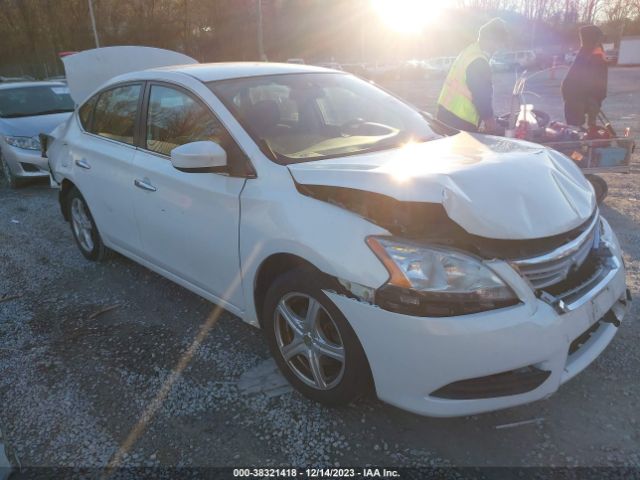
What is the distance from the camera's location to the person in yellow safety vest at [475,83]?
4.89m

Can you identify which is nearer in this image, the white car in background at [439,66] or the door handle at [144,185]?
the door handle at [144,185]

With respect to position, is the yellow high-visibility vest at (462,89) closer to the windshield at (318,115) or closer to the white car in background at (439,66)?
the windshield at (318,115)

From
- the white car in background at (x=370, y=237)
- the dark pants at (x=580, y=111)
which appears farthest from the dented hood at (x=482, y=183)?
the dark pants at (x=580, y=111)

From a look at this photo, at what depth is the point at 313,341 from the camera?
2.59 meters

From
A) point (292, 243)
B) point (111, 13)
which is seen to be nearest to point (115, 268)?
point (292, 243)

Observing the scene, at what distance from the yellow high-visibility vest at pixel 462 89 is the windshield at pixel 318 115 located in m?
1.47

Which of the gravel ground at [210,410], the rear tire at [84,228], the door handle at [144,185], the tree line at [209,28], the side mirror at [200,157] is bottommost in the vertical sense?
the gravel ground at [210,410]

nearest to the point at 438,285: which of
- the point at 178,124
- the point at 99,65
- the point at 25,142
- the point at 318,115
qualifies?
the point at 318,115

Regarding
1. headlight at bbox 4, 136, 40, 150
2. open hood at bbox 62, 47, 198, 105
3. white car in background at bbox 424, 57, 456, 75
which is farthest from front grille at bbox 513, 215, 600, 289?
white car in background at bbox 424, 57, 456, 75

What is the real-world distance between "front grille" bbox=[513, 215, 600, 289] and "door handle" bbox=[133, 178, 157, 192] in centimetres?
232

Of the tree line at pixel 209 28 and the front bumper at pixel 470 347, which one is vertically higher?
the tree line at pixel 209 28

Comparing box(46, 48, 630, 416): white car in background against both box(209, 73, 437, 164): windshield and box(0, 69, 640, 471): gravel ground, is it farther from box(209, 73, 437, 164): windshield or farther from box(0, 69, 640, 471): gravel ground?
box(0, 69, 640, 471): gravel ground

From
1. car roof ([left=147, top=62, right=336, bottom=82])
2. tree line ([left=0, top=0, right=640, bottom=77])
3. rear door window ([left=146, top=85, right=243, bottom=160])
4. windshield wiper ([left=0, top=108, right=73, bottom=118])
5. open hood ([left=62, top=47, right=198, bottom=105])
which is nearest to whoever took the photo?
rear door window ([left=146, top=85, right=243, bottom=160])

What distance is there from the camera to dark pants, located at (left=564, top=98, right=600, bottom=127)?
6.38 m
